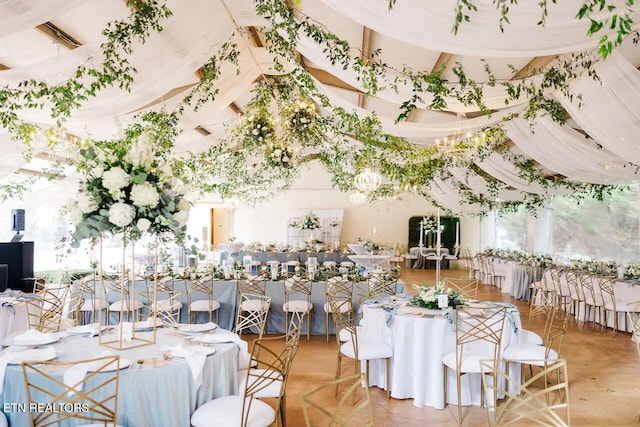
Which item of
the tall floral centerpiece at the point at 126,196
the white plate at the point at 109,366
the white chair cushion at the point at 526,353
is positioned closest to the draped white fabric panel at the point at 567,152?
the white chair cushion at the point at 526,353

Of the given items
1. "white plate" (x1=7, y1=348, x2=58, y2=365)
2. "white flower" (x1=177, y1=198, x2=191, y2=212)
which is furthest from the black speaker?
"white flower" (x1=177, y1=198, x2=191, y2=212)

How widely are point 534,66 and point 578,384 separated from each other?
134 inches

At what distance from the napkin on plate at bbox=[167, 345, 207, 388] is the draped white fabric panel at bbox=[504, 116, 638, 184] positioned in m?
5.16

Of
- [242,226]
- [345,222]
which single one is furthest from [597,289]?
[242,226]

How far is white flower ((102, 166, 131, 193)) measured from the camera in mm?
2762

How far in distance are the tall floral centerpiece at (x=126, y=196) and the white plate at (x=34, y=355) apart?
62 centimetres

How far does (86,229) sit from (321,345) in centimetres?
417

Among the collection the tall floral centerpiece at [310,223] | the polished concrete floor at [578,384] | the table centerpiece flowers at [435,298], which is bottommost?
the polished concrete floor at [578,384]

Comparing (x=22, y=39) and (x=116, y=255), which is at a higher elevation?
(x=22, y=39)

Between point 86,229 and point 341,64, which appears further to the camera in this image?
point 341,64

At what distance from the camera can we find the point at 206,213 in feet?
63.5

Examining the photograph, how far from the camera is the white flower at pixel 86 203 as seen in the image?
279 cm

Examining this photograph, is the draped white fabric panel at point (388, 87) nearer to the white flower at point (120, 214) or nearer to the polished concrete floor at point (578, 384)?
the white flower at point (120, 214)

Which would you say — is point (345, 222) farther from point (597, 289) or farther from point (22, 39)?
point (22, 39)
